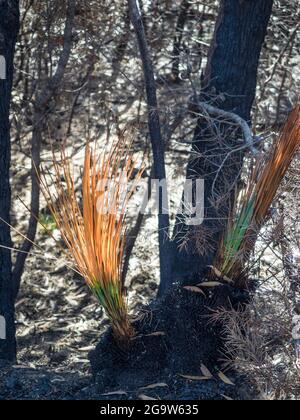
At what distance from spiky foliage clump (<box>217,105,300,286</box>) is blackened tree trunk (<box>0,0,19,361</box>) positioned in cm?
159

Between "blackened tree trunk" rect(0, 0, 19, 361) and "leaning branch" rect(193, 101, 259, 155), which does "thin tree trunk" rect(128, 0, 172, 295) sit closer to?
"leaning branch" rect(193, 101, 259, 155)

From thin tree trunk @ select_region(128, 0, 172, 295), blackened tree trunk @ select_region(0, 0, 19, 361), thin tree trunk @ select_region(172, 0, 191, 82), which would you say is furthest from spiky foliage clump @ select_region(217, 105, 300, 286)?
thin tree trunk @ select_region(172, 0, 191, 82)

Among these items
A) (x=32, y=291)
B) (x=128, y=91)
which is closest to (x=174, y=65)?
(x=128, y=91)

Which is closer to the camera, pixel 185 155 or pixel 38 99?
pixel 38 99

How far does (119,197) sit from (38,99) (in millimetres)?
2538

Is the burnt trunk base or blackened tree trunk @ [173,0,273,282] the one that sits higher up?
blackened tree trunk @ [173,0,273,282]

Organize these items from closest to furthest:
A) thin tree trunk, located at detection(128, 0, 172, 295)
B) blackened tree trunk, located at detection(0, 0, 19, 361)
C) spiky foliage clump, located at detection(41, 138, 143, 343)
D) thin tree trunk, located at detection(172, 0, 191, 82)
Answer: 1. spiky foliage clump, located at detection(41, 138, 143, 343)
2. blackened tree trunk, located at detection(0, 0, 19, 361)
3. thin tree trunk, located at detection(128, 0, 172, 295)
4. thin tree trunk, located at detection(172, 0, 191, 82)

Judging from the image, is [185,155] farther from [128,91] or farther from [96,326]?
[96,326]

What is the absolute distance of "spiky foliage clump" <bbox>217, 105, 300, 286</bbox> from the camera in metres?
4.07

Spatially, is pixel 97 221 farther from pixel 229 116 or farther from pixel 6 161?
pixel 229 116

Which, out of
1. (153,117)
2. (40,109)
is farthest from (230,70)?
(40,109)

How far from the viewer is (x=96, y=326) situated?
21.7 feet

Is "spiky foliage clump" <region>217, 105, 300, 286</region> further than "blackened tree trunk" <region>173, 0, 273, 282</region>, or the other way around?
"blackened tree trunk" <region>173, 0, 273, 282</region>

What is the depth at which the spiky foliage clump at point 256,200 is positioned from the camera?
4070 millimetres
